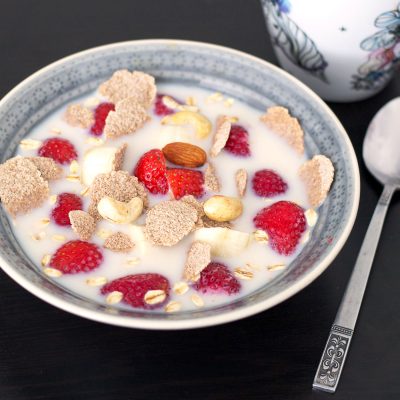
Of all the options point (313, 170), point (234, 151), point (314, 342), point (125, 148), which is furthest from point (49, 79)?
point (314, 342)

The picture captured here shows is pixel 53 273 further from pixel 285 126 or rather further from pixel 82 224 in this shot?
pixel 285 126

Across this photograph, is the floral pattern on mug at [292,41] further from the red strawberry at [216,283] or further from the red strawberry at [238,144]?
the red strawberry at [216,283]

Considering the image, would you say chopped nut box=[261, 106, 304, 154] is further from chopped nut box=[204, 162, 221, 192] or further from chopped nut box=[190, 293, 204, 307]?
chopped nut box=[190, 293, 204, 307]

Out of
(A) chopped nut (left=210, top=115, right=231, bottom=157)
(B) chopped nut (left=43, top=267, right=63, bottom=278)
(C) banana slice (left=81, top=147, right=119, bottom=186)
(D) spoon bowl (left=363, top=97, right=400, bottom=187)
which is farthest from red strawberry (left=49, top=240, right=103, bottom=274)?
(D) spoon bowl (left=363, top=97, right=400, bottom=187)

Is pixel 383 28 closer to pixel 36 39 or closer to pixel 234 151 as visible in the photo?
pixel 234 151

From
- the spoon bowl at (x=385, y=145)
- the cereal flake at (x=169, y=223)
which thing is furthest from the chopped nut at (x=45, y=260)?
the spoon bowl at (x=385, y=145)
